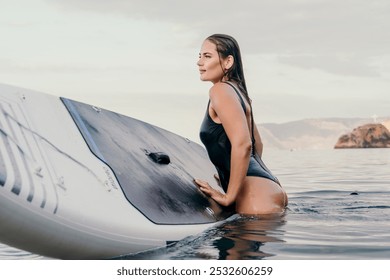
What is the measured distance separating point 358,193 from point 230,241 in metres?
3.01

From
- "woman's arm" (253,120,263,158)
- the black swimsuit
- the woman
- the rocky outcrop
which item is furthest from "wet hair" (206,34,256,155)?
the rocky outcrop

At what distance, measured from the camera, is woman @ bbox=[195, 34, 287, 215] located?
12.2ft

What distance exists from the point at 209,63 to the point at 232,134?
0.47 metres

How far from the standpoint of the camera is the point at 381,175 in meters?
8.84

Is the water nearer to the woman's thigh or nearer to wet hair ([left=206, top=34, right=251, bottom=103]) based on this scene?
the woman's thigh

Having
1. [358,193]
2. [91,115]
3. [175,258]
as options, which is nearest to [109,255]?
[175,258]

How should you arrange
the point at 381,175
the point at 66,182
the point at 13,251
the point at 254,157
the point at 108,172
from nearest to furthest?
the point at 66,182, the point at 108,172, the point at 13,251, the point at 254,157, the point at 381,175

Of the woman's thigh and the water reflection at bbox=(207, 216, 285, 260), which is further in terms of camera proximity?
the woman's thigh

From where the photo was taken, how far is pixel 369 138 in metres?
31.5

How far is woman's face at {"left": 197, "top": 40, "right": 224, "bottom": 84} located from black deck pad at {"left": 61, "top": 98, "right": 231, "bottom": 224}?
55cm

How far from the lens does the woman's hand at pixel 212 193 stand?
387 centimetres

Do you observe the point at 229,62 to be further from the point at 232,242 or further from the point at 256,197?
the point at 232,242

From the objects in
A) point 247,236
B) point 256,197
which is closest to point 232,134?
point 256,197
